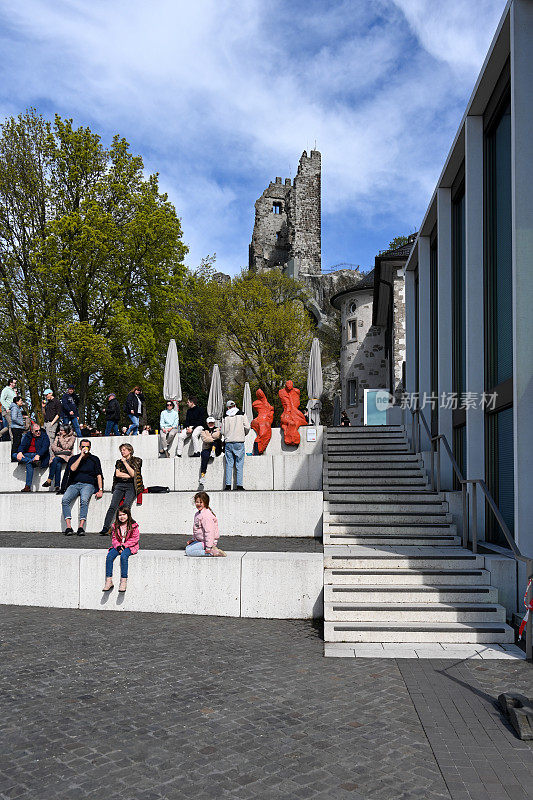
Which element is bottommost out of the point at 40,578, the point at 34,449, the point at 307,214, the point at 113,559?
the point at 40,578

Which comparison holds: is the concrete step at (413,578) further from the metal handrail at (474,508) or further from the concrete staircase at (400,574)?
the metal handrail at (474,508)

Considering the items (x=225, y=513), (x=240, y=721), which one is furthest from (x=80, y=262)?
(x=240, y=721)

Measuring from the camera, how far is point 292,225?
85.6m

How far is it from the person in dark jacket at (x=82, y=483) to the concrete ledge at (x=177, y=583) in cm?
335

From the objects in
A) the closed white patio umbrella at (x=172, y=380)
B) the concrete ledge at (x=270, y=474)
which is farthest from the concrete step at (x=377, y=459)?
the closed white patio umbrella at (x=172, y=380)

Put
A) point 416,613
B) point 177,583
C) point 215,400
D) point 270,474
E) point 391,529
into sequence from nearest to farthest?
1. point 416,613
2. point 177,583
3. point 391,529
4. point 270,474
5. point 215,400

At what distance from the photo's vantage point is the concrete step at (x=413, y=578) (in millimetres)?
9734

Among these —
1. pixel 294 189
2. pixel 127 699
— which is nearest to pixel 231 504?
pixel 127 699

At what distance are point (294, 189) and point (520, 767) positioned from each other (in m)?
86.4

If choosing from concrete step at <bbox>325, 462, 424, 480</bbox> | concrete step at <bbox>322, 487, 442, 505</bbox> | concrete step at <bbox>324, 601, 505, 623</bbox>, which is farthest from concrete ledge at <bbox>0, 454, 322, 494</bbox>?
concrete step at <bbox>324, 601, 505, 623</bbox>

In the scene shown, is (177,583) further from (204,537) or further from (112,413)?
(112,413)

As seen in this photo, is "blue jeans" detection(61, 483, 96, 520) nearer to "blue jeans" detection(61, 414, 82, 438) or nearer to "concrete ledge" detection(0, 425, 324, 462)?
"concrete ledge" detection(0, 425, 324, 462)

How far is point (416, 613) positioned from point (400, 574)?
2.79 ft

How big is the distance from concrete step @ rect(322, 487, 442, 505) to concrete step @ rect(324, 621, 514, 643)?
441cm
